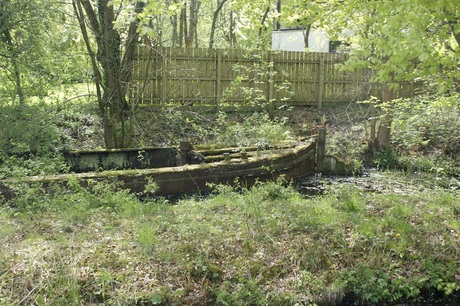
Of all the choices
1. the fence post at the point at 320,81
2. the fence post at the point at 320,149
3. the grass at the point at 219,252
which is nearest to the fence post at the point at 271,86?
the fence post at the point at 320,81

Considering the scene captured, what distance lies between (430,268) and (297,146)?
5588mm

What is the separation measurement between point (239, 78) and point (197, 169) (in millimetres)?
5126

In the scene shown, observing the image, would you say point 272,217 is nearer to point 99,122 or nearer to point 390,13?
point 390,13

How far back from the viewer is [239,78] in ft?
41.5

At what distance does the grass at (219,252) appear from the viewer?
176 inches

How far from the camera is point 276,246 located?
538 cm

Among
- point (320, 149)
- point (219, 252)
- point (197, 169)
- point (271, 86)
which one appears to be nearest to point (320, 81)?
point (271, 86)

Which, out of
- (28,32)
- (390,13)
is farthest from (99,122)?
(390,13)

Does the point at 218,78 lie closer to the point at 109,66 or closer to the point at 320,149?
the point at 320,149

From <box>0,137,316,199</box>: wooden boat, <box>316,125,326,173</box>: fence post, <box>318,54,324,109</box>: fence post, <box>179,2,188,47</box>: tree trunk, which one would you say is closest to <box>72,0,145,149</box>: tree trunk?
<box>0,137,316,199</box>: wooden boat

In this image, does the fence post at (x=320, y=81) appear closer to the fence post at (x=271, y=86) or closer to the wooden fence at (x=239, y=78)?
the wooden fence at (x=239, y=78)

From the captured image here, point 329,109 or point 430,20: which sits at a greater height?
point 430,20

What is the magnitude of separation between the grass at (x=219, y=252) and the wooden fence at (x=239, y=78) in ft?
23.7

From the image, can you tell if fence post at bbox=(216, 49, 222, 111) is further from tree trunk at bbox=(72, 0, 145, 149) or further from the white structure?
the white structure
